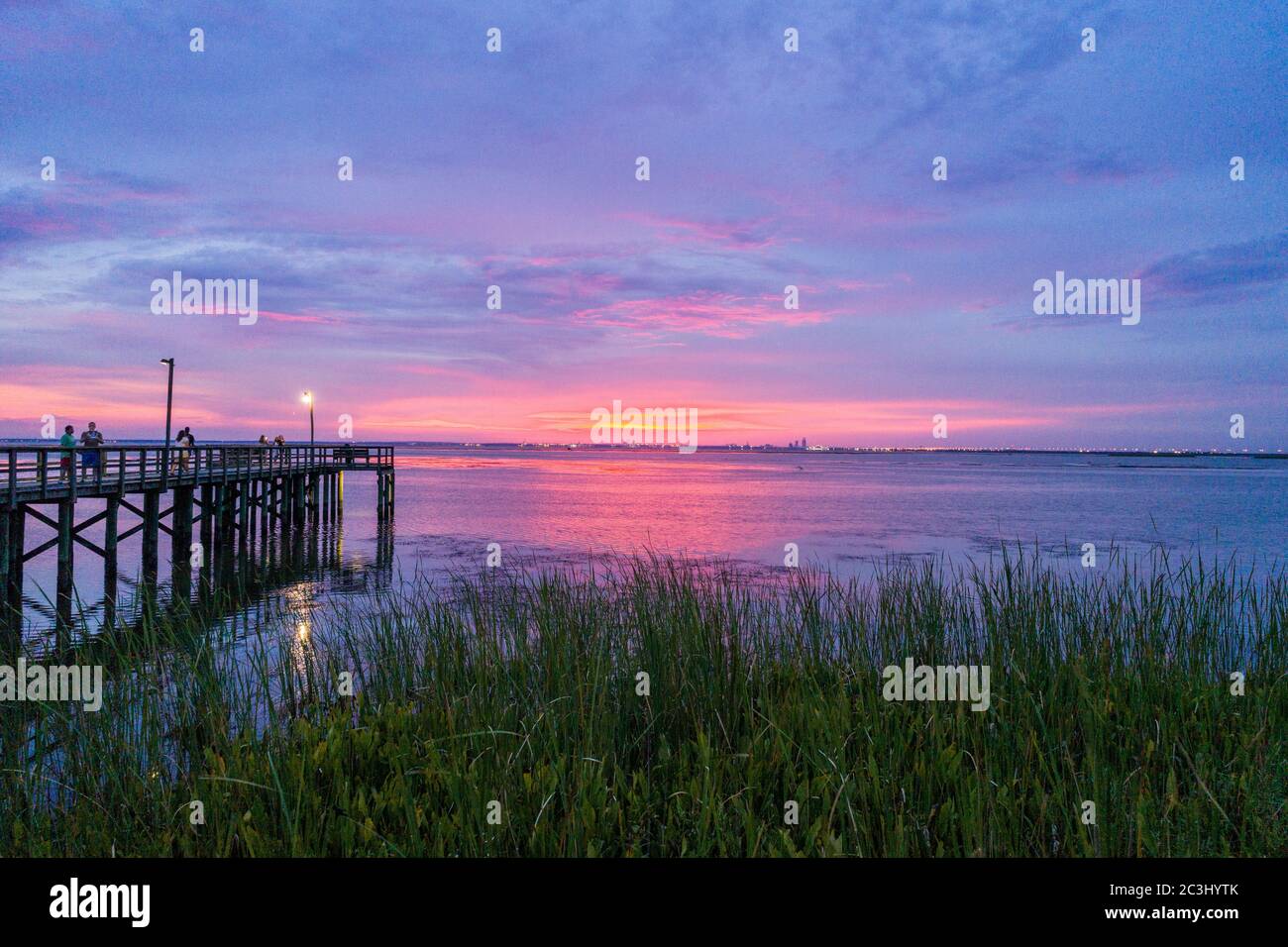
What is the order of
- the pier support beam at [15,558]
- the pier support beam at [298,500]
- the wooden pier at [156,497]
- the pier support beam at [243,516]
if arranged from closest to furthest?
1. the pier support beam at [15,558]
2. the wooden pier at [156,497]
3. the pier support beam at [243,516]
4. the pier support beam at [298,500]

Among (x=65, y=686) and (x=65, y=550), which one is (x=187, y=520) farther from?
(x=65, y=686)

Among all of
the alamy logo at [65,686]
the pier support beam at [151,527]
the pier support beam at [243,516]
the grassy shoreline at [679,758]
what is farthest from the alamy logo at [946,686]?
the pier support beam at [243,516]

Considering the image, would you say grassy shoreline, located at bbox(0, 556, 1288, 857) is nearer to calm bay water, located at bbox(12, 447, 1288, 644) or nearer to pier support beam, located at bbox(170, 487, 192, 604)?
calm bay water, located at bbox(12, 447, 1288, 644)

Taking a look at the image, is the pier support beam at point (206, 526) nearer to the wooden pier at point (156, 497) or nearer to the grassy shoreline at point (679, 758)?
the wooden pier at point (156, 497)

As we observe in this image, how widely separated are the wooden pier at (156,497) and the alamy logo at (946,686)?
8137mm

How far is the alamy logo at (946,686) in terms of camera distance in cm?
580

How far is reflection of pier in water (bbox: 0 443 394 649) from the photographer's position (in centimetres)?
1688

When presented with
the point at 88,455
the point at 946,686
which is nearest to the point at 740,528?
the point at 88,455

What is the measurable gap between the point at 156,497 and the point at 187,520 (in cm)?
228
